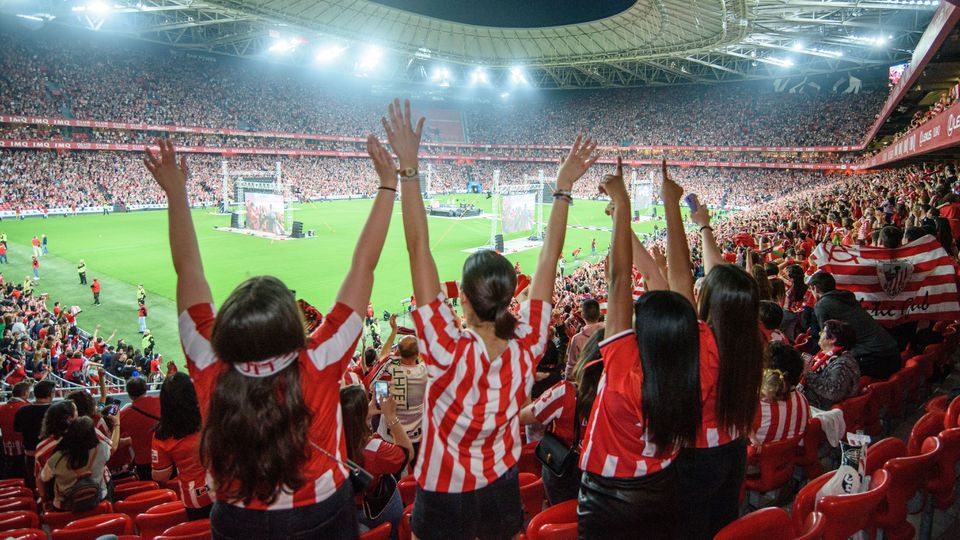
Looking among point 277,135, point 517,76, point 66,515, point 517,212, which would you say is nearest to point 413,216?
point 66,515

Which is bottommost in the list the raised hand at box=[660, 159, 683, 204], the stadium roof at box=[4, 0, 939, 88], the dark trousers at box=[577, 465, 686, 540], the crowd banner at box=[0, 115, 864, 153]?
the dark trousers at box=[577, 465, 686, 540]

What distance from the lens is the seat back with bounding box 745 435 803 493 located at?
4.25 metres

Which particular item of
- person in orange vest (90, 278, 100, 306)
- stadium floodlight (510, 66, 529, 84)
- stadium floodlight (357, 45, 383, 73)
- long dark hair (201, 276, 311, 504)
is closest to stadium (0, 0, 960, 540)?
long dark hair (201, 276, 311, 504)

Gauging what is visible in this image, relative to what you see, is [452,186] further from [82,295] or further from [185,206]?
[185,206]

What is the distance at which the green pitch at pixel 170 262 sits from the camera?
20062 millimetres

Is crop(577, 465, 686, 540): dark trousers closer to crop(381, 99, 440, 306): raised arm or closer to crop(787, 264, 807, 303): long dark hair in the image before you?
crop(381, 99, 440, 306): raised arm

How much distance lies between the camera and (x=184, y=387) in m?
3.61

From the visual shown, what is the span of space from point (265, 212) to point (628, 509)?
32.4 m

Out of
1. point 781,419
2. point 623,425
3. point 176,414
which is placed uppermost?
point 623,425

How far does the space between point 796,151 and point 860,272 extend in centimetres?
5636

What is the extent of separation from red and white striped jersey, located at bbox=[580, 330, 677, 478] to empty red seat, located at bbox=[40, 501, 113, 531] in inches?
160

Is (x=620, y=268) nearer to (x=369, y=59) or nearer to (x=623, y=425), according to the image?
(x=623, y=425)

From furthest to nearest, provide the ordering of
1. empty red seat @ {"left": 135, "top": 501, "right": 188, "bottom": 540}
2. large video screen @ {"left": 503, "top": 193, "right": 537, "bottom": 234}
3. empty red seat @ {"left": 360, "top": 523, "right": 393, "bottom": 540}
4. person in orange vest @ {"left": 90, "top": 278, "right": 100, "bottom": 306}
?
large video screen @ {"left": 503, "top": 193, "right": 537, "bottom": 234} < person in orange vest @ {"left": 90, "top": 278, "right": 100, "bottom": 306} < empty red seat @ {"left": 135, "top": 501, "right": 188, "bottom": 540} < empty red seat @ {"left": 360, "top": 523, "right": 393, "bottom": 540}

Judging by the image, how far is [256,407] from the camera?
1.95m
